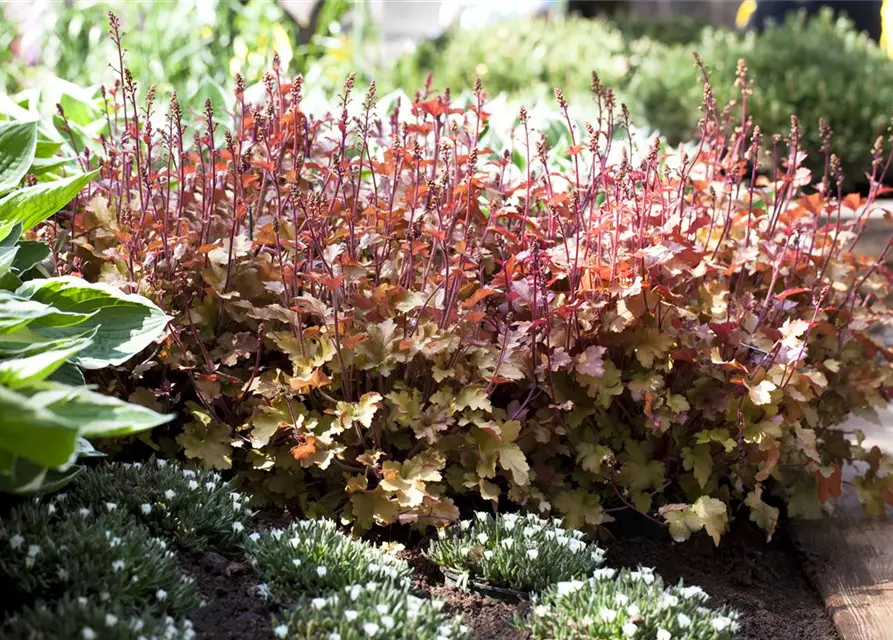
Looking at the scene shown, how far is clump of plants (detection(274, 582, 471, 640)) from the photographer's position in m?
1.71

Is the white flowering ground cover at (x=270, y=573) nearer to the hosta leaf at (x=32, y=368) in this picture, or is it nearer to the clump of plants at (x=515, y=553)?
the clump of plants at (x=515, y=553)

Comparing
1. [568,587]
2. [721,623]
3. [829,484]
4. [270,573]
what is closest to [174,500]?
[270,573]

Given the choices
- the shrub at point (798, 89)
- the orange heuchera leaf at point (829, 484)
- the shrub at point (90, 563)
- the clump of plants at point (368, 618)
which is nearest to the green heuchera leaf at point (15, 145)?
the shrub at point (90, 563)

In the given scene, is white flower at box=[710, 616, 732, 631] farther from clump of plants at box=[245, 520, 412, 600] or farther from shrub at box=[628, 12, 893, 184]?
shrub at box=[628, 12, 893, 184]

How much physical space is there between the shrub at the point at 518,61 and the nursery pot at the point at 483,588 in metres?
4.93

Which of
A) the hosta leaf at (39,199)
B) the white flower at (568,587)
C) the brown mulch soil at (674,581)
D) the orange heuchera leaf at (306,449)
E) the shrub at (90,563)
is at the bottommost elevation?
the brown mulch soil at (674,581)

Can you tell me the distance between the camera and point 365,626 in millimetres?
1688

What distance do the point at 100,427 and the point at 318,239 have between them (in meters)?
0.91

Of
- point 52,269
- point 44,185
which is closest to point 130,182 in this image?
point 52,269

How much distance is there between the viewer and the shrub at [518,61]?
744cm

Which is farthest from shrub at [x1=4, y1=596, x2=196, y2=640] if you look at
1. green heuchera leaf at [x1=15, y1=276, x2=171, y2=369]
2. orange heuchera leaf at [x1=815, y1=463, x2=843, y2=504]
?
orange heuchera leaf at [x1=815, y1=463, x2=843, y2=504]

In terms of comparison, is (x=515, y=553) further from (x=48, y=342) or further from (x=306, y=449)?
A: (x=48, y=342)

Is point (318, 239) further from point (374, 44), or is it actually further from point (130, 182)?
point (374, 44)

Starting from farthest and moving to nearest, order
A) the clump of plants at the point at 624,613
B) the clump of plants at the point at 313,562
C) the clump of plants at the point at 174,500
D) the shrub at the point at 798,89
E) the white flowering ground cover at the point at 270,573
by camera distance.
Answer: the shrub at the point at 798,89 → the clump of plants at the point at 174,500 → the clump of plants at the point at 313,562 → the clump of plants at the point at 624,613 → the white flowering ground cover at the point at 270,573
